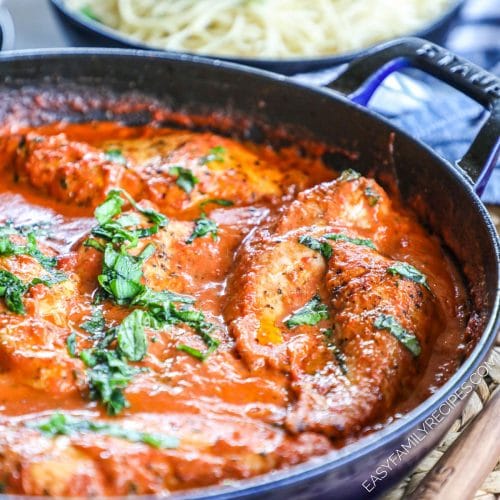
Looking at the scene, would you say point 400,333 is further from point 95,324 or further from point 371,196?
point 95,324

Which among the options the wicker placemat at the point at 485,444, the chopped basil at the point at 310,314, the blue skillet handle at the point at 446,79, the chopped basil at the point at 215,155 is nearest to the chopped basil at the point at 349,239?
the chopped basil at the point at 310,314

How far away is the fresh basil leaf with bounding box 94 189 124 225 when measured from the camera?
324 cm

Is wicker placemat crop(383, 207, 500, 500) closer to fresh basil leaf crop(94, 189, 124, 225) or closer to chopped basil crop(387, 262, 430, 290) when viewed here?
chopped basil crop(387, 262, 430, 290)

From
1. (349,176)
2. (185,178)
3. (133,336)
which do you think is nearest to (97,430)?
(133,336)

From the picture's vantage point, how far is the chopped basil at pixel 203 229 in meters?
3.24

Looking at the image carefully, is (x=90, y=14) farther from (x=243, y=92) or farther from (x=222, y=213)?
(x=222, y=213)

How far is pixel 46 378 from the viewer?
7.84 ft

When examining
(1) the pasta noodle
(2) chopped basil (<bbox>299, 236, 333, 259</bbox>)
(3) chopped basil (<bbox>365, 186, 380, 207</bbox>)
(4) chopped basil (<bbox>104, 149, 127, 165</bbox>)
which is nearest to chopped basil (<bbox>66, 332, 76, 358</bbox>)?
(2) chopped basil (<bbox>299, 236, 333, 259</bbox>)

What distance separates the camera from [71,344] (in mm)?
2580

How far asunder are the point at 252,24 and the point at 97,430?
4.41m

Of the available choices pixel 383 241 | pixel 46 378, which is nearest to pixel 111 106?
pixel 383 241

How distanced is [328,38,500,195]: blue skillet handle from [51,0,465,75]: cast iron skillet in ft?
1.68

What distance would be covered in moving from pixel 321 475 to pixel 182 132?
2.58 metres

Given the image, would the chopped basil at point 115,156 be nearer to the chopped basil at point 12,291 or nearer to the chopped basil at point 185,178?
the chopped basil at point 185,178
